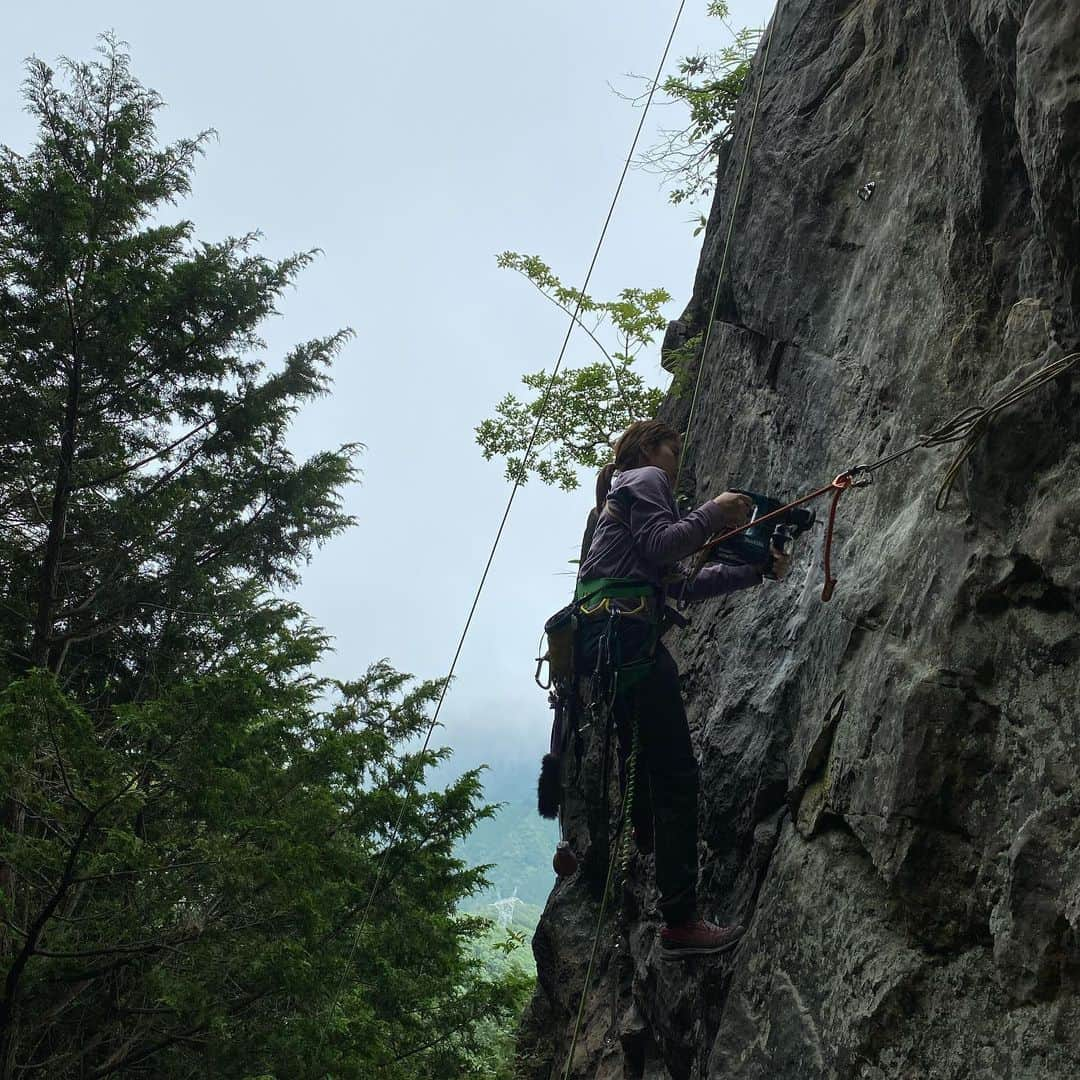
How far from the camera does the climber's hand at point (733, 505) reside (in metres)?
4.11

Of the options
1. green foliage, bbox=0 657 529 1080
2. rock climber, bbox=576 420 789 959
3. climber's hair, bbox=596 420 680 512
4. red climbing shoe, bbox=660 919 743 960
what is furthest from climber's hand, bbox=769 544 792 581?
green foliage, bbox=0 657 529 1080

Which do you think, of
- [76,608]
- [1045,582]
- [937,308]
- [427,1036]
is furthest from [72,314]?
[1045,582]

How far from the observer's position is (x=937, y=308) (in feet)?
12.5

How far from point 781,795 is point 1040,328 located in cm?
209

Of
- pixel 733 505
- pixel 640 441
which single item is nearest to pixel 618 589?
pixel 733 505

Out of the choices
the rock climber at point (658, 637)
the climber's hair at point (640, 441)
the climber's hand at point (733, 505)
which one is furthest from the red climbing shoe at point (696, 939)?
the climber's hair at point (640, 441)

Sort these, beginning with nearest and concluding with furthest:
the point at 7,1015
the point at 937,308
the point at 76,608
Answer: the point at 937,308
the point at 7,1015
the point at 76,608

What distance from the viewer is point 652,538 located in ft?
13.8

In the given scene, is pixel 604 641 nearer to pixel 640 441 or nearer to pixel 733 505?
pixel 733 505

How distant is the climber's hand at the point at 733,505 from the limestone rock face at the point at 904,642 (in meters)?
0.45

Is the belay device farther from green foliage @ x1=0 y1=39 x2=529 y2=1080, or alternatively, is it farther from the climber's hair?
green foliage @ x1=0 y1=39 x2=529 y2=1080

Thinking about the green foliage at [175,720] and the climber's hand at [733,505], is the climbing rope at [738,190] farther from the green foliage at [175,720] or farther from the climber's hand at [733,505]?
the green foliage at [175,720]

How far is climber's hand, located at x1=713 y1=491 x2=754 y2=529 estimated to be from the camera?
4.11 meters

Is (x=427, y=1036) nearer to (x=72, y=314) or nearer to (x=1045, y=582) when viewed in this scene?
(x=72, y=314)
